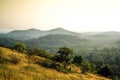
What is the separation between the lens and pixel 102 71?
7319 cm

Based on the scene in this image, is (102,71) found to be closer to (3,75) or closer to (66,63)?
(66,63)

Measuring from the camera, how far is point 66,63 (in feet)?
113

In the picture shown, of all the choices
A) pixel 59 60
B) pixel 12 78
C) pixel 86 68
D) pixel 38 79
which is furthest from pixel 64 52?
pixel 12 78

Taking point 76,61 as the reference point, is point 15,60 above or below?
above

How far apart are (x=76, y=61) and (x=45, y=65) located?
54943 millimetres

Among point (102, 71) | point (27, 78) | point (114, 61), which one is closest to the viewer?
point (27, 78)

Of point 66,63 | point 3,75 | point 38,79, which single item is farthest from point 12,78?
point 66,63

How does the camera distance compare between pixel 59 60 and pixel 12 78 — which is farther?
pixel 59 60

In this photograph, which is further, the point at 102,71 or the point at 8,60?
the point at 102,71

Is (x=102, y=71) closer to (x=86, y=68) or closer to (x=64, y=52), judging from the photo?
(x=86, y=68)

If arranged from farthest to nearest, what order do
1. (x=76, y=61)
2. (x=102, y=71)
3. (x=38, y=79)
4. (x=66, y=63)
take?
(x=76, y=61) < (x=102, y=71) < (x=66, y=63) < (x=38, y=79)

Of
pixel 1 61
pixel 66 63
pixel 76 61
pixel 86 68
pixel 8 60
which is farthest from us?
pixel 76 61

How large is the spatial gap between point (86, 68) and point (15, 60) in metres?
24.8

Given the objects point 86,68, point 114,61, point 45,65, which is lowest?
point 114,61
